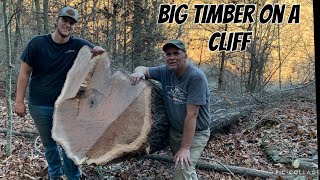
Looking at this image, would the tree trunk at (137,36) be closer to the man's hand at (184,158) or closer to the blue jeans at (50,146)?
the blue jeans at (50,146)

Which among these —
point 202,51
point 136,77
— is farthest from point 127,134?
point 202,51

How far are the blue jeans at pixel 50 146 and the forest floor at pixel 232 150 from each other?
359 mm

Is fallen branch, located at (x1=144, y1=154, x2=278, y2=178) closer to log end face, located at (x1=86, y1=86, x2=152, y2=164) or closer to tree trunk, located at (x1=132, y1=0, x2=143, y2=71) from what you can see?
log end face, located at (x1=86, y1=86, x2=152, y2=164)

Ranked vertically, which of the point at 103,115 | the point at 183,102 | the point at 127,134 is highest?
the point at 183,102

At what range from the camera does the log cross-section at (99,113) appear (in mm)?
3381

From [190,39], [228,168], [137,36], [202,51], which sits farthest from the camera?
[202,51]

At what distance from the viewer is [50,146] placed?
4.09m

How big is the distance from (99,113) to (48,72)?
0.87 meters

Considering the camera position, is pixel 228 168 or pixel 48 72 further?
pixel 228 168

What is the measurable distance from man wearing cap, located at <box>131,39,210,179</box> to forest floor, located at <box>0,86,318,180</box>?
0.69 metres

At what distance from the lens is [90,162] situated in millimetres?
3420

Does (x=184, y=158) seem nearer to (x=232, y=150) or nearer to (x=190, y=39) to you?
(x=232, y=150)

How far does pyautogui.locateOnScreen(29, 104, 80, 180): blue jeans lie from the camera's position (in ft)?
13.1

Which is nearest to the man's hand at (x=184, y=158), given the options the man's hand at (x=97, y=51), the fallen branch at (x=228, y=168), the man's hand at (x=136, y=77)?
the man's hand at (x=136, y=77)
